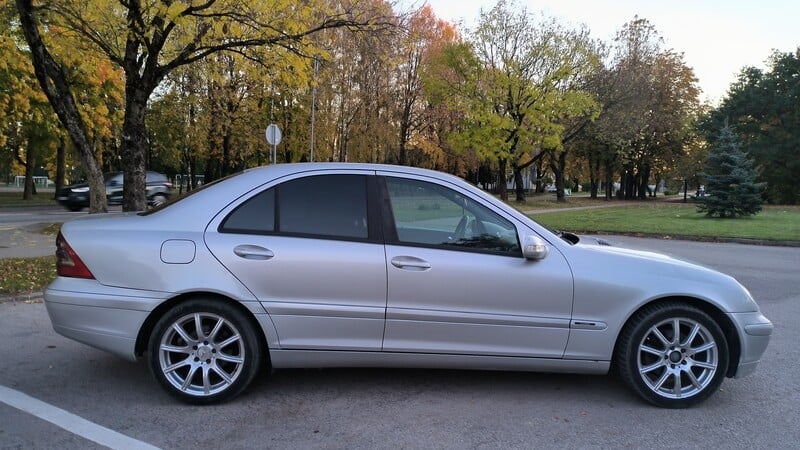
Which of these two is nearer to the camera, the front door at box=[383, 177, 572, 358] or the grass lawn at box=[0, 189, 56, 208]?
the front door at box=[383, 177, 572, 358]

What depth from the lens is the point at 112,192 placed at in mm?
22141

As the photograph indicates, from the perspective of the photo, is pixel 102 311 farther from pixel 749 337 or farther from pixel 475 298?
pixel 749 337

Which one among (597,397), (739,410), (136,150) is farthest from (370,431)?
(136,150)

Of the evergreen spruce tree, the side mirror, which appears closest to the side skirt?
the side mirror

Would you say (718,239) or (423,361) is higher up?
(718,239)

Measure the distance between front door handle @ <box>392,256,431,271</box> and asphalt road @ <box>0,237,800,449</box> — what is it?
969 mm

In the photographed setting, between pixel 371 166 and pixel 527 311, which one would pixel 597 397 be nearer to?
pixel 527 311

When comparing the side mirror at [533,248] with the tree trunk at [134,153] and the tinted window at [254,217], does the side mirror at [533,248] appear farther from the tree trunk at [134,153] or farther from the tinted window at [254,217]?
the tree trunk at [134,153]

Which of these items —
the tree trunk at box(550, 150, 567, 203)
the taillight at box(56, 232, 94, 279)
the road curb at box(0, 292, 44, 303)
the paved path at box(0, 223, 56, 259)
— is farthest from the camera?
the tree trunk at box(550, 150, 567, 203)

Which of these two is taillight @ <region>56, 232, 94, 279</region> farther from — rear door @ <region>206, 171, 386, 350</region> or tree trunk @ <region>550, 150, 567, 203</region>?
tree trunk @ <region>550, 150, 567, 203</region>

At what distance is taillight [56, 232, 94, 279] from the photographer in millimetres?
3725

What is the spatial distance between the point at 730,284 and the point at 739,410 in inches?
34.5

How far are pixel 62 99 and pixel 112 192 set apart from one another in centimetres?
1177

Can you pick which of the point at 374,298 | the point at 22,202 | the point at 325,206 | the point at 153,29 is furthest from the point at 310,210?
the point at 22,202
